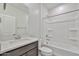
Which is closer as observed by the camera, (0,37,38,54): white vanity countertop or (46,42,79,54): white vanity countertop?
(0,37,38,54): white vanity countertop

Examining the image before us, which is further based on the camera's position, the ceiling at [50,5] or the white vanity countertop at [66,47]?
the white vanity countertop at [66,47]

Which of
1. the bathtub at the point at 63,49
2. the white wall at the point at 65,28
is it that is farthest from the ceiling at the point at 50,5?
the bathtub at the point at 63,49

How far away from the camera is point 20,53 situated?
126 cm

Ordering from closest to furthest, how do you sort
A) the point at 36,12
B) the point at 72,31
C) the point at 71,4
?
1. the point at 71,4
2. the point at 72,31
3. the point at 36,12

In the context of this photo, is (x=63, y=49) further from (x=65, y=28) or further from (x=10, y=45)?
(x=10, y=45)

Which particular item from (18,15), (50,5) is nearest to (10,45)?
(18,15)

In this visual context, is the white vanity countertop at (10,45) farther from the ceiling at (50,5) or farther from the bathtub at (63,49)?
the ceiling at (50,5)

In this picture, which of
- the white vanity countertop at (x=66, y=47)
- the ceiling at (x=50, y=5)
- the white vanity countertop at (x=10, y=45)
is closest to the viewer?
the white vanity countertop at (x=10, y=45)

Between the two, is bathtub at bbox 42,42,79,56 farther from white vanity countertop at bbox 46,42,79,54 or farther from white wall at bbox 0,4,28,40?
white wall at bbox 0,4,28,40

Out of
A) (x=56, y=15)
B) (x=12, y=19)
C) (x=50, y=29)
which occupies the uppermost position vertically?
(x=56, y=15)

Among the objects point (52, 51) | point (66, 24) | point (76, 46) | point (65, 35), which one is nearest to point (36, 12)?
point (66, 24)

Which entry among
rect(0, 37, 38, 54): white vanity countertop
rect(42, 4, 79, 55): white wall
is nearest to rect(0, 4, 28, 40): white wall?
rect(0, 37, 38, 54): white vanity countertop

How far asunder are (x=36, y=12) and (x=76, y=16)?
975 mm

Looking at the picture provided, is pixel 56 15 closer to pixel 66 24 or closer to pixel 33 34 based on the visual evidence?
pixel 66 24
